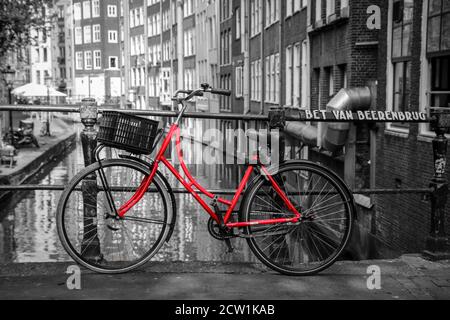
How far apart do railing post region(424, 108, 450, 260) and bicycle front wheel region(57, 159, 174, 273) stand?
78.9 inches

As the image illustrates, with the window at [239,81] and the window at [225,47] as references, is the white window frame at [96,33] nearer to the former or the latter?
the window at [225,47]

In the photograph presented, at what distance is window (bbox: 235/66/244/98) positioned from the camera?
38.5 metres

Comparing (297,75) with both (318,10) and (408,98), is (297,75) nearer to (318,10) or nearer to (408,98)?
(318,10)

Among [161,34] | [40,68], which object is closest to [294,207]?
[161,34]

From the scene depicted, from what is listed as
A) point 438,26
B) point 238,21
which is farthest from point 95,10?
point 438,26

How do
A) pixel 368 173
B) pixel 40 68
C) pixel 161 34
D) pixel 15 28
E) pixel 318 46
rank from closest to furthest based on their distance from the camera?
1. pixel 368 173
2. pixel 318 46
3. pixel 15 28
4. pixel 161 34
5. pixel 40 68

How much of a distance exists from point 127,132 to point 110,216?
2.16 feet

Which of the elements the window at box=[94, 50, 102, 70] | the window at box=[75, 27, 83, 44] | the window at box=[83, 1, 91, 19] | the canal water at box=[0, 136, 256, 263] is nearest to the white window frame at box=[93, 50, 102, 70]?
the window at box=[94, 50, 102, 70]

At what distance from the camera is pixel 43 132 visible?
4728 centimetres

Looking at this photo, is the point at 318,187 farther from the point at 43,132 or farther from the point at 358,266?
the point at 43,132

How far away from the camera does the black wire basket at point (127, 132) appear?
14.4ft

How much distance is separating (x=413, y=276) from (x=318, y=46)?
16911 millimetres

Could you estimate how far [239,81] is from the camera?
39.4 metres

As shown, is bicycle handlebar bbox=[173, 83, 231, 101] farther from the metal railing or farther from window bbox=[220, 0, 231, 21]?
window bbox=[220, 0, 231, 21]
